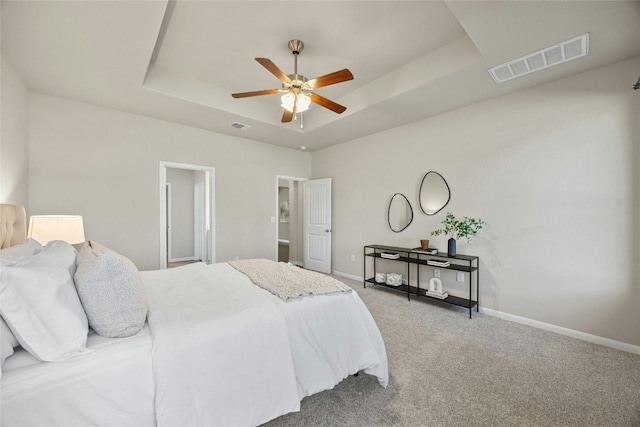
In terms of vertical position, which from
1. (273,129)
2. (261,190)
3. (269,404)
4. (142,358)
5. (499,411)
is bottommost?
(499,411)

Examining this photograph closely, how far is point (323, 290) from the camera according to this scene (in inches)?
75.2

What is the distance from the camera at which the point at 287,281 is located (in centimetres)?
214

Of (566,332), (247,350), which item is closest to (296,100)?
(247,350)

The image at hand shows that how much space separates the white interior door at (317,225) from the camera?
217 inches

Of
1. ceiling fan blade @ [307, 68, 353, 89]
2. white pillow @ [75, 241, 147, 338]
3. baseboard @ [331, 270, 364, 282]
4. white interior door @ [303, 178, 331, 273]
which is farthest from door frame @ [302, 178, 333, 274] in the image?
white pillow @ [75, 241, 147, 338]

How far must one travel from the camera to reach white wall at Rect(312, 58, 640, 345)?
2561 mm

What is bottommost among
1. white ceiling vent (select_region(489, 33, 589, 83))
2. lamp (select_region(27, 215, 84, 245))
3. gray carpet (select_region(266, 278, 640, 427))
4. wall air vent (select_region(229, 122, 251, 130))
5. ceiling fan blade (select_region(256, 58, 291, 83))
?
gray carpet (select_region(266, 278, 640, 427))

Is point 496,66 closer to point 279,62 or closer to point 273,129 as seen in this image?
point 279,62

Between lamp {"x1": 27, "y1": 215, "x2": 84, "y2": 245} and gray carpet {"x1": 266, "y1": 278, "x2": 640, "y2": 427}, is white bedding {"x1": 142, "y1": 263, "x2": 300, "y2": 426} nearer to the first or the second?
→ gray carpet {"x1": 266, "y1": 278, "x2": 640, "y2": 427}

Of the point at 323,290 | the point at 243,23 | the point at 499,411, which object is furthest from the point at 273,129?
the point at 499,411

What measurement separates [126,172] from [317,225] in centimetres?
336

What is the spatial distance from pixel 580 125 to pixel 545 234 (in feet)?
3.80

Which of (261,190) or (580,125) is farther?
(261,190)

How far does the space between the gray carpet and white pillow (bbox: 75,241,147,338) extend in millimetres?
1021
